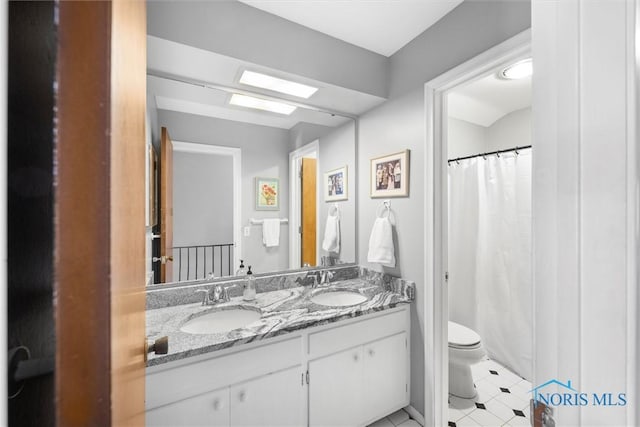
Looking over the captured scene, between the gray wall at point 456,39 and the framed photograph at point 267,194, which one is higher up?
the gray wall at point 456,39

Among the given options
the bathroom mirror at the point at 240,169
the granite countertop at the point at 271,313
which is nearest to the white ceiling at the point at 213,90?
the bathroom mirror at the point at 240,169

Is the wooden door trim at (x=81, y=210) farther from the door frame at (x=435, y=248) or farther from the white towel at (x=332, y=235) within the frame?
the white towel at (x=332, y=235)

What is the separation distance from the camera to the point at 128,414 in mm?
427

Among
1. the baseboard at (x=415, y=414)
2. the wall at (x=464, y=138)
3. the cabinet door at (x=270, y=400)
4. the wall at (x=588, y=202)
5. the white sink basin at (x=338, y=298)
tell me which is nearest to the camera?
the wall at (x=588, y=202)

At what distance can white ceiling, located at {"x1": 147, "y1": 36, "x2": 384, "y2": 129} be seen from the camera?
54.2 inches

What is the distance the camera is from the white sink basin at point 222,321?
53.3 inches

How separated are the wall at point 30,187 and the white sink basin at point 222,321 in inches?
45.5

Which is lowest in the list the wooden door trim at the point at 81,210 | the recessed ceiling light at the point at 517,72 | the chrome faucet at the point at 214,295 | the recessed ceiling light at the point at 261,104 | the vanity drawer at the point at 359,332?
the vanity drawer at the point at 359,332

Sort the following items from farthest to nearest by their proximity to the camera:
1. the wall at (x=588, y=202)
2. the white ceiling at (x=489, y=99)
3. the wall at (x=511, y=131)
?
the wall at (x=511, y=131) < the white ceiling at (x=489, y=99) < the wall at (x=588, y=202)

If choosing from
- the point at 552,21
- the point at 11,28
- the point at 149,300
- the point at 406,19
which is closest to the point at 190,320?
the point at 149,300

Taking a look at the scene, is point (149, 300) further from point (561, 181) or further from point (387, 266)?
point (561, 181)

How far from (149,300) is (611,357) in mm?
1699

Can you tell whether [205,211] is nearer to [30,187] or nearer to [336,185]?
[336,185]

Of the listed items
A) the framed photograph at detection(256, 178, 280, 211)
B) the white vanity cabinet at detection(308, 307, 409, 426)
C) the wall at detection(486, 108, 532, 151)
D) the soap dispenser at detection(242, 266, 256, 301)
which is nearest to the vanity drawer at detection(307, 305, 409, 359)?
the white vanity cabinet at detection(308, 307, 409, 426)
